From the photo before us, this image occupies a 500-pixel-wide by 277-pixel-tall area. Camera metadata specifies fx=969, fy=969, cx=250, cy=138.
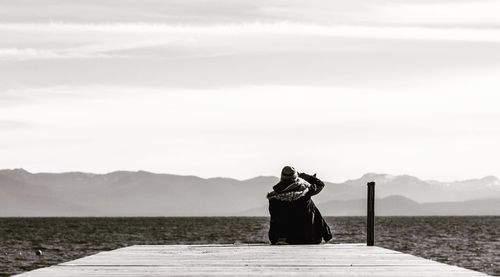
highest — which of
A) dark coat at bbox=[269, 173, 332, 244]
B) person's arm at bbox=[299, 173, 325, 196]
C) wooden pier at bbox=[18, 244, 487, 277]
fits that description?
person's arm at bbox=[299, 173, 325, 196]

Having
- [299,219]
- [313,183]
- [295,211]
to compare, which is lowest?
[299,219]

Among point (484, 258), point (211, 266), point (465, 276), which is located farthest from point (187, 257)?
point (484, 258)

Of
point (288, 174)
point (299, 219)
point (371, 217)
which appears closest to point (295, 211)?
point (299, 219)

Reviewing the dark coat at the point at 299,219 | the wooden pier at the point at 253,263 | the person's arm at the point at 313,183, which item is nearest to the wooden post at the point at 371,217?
the dark coat at the point at 299,219

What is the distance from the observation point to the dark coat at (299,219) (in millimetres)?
14219

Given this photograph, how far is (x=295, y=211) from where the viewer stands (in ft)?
46.9

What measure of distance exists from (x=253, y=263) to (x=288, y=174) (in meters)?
3.49

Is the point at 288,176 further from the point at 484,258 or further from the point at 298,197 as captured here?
the point at 484,258

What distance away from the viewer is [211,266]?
10.2 m

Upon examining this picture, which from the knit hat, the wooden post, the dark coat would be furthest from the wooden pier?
the wooden post

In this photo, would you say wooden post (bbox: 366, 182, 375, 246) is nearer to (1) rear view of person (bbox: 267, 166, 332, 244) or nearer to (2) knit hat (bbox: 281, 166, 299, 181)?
(1) rear view of person (bbox: 267, 166, 332, 244)

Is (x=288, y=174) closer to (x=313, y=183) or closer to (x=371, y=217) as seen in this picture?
(x=313, y=183)

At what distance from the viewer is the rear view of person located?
14.1 m

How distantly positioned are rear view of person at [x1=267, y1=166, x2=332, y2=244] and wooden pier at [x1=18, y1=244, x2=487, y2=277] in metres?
0.98
